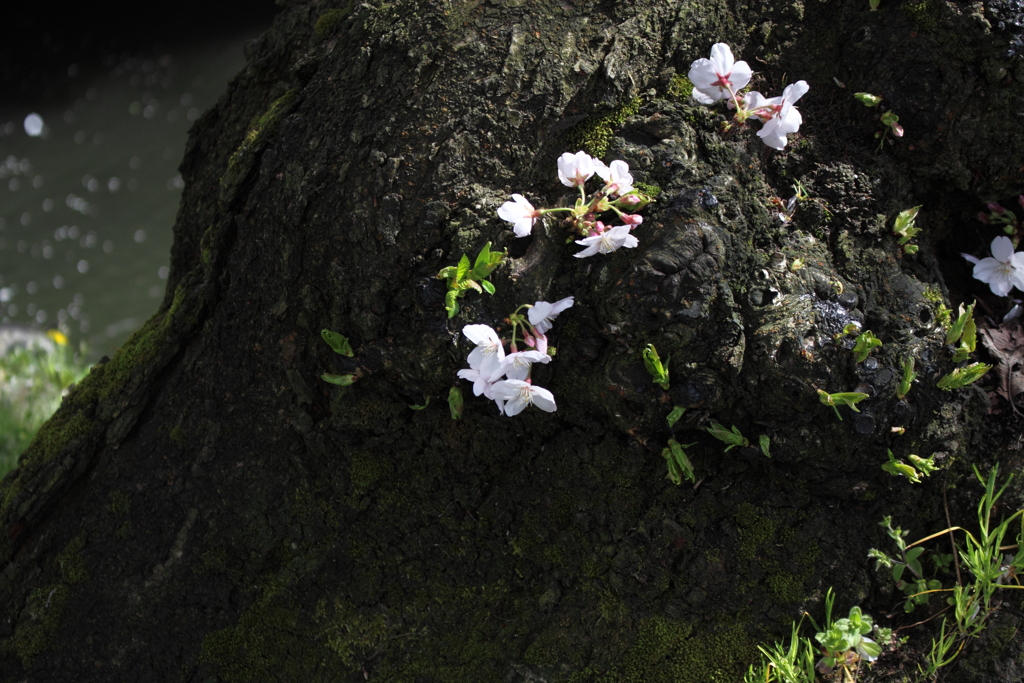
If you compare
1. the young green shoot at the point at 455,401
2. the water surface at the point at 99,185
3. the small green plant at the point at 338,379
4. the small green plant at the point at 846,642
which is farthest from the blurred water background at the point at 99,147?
the small green plant at the point at 846,642

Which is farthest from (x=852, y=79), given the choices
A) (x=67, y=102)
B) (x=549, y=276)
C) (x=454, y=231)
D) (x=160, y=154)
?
(x=67, y=102)

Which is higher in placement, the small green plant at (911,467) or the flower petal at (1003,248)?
the flower petal at (1003,248)

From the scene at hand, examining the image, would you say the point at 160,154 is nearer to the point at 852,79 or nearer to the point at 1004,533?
the point at 852,79

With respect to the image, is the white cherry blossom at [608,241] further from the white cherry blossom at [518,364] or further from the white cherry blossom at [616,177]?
the white cherry blossom at [518,364]

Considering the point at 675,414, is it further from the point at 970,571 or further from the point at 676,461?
the point at 970,571

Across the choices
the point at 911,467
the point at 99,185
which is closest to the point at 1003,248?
the point at 911,467
